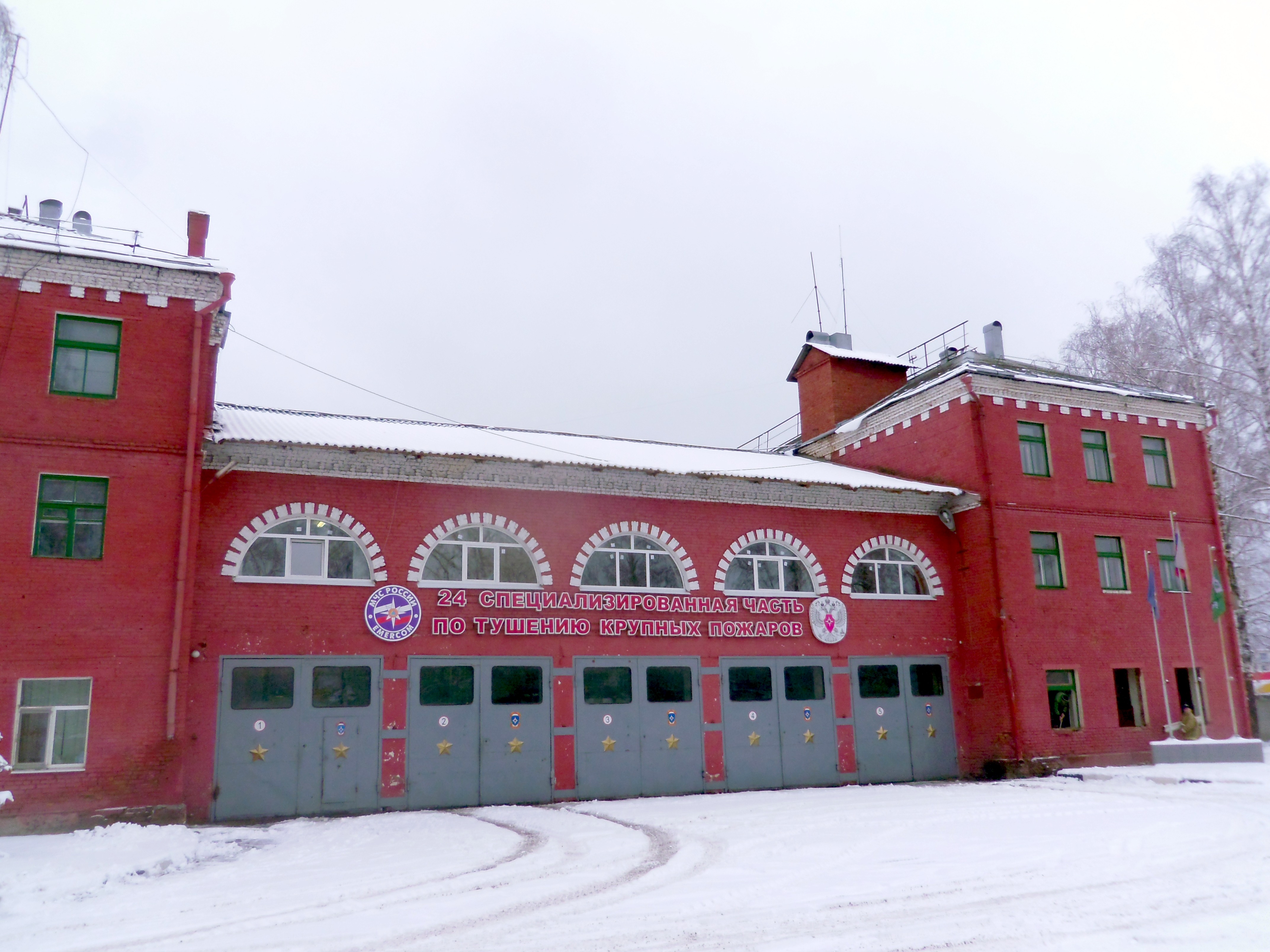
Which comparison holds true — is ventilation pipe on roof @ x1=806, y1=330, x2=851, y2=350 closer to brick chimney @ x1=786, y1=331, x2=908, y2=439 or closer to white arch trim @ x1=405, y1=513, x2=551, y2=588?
brick chimney @ x1=786, y1=331, x2=908, y2=439

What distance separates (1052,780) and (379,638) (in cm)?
1293

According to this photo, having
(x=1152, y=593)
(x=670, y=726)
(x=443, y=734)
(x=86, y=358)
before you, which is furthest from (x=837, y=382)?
(x=86, y=358)

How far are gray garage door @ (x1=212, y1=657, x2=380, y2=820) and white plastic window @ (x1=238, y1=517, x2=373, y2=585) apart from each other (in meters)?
1.32

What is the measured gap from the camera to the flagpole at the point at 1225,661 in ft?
73.9

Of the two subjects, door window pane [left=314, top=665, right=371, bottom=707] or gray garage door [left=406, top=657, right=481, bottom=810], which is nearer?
door window pane [left=314, top=665, right=371, bottom=707]

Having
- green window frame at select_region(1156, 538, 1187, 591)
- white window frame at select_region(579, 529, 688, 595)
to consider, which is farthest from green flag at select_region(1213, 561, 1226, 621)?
white window frame at select_region(579, 529, 688, 595)

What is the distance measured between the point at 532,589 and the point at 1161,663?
14.4 metres

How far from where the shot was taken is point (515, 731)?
56.3ft

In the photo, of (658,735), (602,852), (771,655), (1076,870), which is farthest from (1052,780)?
(602,852)

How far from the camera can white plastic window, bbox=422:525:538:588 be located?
17281mm

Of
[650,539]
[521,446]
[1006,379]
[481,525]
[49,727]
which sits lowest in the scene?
[49,727]

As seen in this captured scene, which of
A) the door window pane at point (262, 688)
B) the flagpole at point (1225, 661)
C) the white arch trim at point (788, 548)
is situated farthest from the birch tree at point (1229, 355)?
the door window pane at point (262, 688)

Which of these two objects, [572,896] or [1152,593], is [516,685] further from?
[1152,593]

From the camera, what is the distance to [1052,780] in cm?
1895
